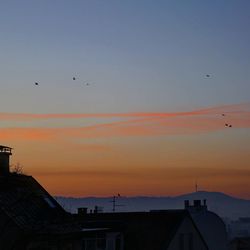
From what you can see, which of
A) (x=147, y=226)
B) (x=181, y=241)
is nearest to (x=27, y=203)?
(x=147, y=226)

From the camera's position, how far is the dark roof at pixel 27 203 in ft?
127

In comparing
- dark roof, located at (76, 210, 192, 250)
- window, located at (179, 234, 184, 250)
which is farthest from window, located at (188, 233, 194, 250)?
dark roof, located at (76, 210, 192, 250)

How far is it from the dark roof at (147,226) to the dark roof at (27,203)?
6.89 metres

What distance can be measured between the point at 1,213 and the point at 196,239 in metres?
23.1

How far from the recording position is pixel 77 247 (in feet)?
134

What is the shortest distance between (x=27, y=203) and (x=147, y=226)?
15.0 meters

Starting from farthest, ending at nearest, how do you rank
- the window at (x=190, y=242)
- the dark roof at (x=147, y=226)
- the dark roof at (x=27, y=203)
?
1. the window at (x=190, y=242)
2. the dark roof at (x=147, y=226)
3. the dark roof at (x=27, y=203)

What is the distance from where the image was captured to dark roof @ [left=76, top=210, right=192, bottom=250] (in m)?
50.1

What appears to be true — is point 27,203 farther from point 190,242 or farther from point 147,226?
point 190,242

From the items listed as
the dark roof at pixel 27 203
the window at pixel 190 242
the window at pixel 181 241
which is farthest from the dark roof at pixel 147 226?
the dark roof at pixel 27 203

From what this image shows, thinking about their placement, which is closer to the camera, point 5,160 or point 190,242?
point 5,160

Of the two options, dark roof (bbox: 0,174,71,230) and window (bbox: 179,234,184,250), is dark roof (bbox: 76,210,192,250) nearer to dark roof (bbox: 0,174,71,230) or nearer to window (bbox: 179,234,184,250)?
window (bbox: 179,234,184,250)

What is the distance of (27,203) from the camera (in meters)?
40.8

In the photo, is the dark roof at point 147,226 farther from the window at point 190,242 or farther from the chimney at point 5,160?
the chimney at point 5,160
